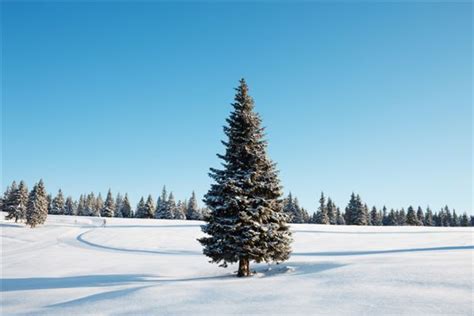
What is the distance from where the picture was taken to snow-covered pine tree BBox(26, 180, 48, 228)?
6062 cm

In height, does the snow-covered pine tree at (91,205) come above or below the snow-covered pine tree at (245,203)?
below

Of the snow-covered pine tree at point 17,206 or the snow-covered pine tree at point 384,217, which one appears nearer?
the snow-covered pine tree at point 17,206

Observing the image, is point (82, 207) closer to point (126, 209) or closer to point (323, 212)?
point (126, 209)

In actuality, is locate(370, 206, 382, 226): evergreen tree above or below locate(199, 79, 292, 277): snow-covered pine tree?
below

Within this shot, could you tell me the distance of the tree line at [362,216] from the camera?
80.6 m

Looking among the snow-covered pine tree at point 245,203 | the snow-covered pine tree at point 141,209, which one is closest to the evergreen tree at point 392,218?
the snow-covered pine tree at point 141,209

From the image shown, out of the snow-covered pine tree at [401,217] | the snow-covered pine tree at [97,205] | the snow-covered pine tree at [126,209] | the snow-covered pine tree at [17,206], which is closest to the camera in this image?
the snow-covered pine tree at [17,206]

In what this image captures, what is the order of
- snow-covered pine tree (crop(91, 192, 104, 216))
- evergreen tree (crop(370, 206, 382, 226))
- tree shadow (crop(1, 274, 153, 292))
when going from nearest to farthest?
tree shadow (crop(1, 274, 153, 292)), evergreen tree (crop(370, 206, 382, 226)), snow-covered pine tree (crop(91, 192, 104, 216))

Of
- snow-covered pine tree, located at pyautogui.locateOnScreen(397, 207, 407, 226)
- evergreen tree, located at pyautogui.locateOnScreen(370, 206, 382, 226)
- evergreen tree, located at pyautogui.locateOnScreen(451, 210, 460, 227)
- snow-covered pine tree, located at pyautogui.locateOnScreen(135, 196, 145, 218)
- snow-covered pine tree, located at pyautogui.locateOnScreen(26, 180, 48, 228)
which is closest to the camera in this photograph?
snow-covered pine tree, located at pyautogui.locateOnScreen(26, 180, 48, 228)

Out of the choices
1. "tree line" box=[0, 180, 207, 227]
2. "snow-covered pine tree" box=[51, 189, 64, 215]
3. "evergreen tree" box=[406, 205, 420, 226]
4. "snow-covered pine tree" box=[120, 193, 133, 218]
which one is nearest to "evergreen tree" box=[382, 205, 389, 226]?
"evergreen tree" box=[406, 205, 420, 226]

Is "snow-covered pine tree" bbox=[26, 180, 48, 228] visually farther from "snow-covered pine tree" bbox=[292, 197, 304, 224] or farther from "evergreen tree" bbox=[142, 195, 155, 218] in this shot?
"snow-covered pine tree" bbox=[292, 197, 304, 224]

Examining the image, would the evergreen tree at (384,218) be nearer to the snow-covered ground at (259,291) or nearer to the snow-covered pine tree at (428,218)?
the snow-covered pine tree at (428,218)

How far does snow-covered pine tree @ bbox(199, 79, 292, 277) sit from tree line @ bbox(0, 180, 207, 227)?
1904cm

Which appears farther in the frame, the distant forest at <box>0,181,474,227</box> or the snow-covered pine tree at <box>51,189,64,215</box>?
the snow-covered pine tree at <box>51,189,64,215</box>
